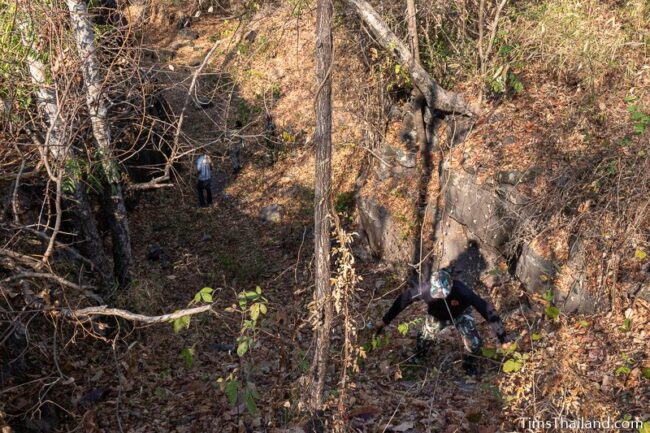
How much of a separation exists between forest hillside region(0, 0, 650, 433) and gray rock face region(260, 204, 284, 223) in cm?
6

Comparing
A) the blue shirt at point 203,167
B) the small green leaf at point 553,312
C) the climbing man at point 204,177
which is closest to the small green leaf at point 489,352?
the small green leaf at point 553,312

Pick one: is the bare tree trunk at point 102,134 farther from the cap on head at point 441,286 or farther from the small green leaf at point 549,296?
the small green leaf at point 549,296

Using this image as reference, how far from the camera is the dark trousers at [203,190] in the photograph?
1378 cm

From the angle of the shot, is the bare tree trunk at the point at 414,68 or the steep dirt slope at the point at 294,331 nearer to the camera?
the steep dirt slope at the point at 294,331

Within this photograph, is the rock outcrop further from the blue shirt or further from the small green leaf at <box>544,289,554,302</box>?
the blue shirt

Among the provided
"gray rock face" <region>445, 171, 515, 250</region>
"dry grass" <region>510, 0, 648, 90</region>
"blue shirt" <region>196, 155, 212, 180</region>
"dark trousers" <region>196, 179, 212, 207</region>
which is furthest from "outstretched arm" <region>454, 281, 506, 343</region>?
"dark trousers" <region>196, 179, 212, 207</region>

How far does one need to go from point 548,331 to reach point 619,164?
A: 2550mm

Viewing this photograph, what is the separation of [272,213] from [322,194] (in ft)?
27.9

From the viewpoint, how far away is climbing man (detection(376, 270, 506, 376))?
621 centimetres

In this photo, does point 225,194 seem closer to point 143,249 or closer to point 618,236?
point 143,249

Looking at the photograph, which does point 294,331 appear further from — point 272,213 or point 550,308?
point 272,213

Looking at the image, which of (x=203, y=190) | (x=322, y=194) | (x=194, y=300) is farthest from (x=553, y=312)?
(x=203, y=190)

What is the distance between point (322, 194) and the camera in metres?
4.97

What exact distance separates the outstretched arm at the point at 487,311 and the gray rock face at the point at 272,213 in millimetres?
7449
